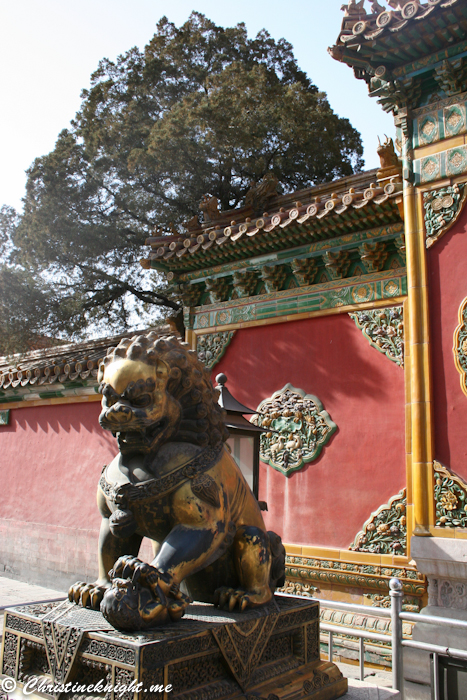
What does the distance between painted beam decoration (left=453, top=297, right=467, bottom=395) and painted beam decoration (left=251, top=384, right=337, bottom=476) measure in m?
1.55

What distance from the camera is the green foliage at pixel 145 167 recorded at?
11.0m

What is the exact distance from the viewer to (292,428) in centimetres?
601

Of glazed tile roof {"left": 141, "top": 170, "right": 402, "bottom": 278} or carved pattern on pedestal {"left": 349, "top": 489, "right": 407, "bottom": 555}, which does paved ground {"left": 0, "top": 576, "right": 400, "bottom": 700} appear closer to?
carved pattern on pedestal {"left": 349, "top": 489, "right": 407, "bottom": 555}

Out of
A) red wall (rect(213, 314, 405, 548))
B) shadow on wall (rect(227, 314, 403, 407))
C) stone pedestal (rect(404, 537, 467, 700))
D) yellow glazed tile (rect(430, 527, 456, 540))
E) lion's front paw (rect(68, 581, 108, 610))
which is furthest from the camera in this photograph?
shadow on wall (rect(227, 314, 403, 407))

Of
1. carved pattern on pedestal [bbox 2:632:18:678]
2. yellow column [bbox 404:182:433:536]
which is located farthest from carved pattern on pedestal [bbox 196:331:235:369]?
carved pattern on pedestal [bbox 2:632:18:678]

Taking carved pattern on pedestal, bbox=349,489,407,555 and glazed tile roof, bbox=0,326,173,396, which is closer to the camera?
carved pattern on pedestal, bbox=349,489,407,555

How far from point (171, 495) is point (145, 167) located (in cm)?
1079

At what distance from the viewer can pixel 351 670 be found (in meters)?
4.19

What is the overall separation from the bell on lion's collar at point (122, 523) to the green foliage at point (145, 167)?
8850 millimetres

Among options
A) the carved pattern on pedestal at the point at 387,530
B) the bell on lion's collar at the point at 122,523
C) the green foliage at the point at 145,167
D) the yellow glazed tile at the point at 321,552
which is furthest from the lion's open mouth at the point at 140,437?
the green foliage at the point at 145,167

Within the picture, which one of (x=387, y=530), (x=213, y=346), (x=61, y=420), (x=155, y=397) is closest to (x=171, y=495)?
(x=155, y=397)

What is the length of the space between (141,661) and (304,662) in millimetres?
859

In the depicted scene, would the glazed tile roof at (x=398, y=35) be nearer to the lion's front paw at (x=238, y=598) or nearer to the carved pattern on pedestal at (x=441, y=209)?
the carved pattern on pedestal at (x=441, y=209)

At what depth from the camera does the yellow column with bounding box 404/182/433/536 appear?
4.49 meters
